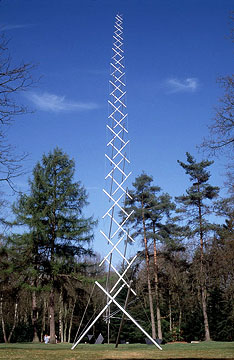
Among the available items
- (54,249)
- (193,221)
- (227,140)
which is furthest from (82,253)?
(227,140)

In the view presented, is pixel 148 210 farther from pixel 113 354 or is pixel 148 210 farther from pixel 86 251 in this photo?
pixel 113 354

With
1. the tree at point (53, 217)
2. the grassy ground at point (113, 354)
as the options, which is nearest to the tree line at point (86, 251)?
the tree at point (53, 217)

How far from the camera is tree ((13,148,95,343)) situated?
19.8 metres

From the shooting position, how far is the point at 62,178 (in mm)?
21297

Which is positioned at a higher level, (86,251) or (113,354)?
(86,251)

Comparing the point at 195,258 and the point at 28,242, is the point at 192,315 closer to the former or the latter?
the point at 195,258

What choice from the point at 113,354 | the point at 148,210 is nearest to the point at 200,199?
the point at 148,210

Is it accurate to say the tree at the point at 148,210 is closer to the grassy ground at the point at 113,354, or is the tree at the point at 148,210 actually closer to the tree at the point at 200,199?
the tree at the point at 200,199

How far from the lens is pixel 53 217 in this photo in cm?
2042

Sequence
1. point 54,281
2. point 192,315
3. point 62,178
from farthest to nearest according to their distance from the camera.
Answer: point 192,315 → point 62,178 → point 54,281

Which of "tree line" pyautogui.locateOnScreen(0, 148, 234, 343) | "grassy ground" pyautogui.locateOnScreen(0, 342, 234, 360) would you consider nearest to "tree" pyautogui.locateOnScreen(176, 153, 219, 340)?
"tree line" pyautogui.locateOnScreen(0, 148, 234, 343)

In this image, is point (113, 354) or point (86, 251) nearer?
point (113, 354)

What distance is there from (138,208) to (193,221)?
11.9 ft

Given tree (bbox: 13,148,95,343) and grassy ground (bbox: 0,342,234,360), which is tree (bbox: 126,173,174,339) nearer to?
tree (bbox: 13,148,95,343)
